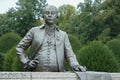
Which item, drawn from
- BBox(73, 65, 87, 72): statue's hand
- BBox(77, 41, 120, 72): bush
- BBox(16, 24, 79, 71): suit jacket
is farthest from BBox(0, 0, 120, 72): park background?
BBox(73, 65, 87, 72): statue's hand

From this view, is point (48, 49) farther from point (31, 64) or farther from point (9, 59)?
point (9, 59)

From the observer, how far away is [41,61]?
909cm

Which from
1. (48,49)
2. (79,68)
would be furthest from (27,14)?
(79,68)

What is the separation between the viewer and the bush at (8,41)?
3005 cm

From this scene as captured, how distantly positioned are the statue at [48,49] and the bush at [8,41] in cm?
2053

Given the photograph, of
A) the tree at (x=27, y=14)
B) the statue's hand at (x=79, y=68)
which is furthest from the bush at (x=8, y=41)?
the statue's hand at (x=79, y=68)

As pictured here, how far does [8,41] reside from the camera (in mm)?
30344

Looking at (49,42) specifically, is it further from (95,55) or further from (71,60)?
(95,55)

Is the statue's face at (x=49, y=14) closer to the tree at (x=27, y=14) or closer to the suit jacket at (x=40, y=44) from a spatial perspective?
the suit jacket at (x=40, y=44)

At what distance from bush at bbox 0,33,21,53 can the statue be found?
20.5 metres

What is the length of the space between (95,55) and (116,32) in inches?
720

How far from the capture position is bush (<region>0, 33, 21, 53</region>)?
3005cm

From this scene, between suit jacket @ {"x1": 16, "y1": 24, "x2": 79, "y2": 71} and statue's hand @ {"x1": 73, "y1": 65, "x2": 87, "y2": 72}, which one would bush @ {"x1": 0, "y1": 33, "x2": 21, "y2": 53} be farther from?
statue's hand @ {"x1": 73, "y1": 65, "x2": 87, "y2": 72}

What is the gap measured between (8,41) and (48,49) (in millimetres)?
21403
